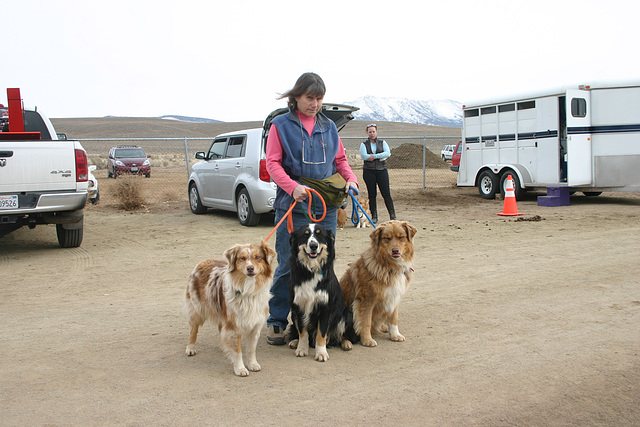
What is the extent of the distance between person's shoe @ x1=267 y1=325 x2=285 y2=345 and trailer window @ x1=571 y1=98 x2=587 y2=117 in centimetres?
1161

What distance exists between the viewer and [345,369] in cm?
401

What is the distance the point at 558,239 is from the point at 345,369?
21.3 feet

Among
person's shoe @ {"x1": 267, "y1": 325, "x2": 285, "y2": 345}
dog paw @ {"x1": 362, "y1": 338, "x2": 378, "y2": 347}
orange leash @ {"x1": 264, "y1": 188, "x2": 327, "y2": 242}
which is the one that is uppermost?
orange leash @ {"x1": 264, "y1": 188, "x2": 327, "y2": 242}

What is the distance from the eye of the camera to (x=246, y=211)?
36.7 ft

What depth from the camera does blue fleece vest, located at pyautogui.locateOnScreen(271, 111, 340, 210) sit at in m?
4.36

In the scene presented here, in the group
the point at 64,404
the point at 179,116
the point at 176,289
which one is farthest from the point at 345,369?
the point at 179,116

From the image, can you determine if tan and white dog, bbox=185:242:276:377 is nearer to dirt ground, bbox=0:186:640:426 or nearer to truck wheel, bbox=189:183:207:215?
dirt ground, bbox=0:186:640:426

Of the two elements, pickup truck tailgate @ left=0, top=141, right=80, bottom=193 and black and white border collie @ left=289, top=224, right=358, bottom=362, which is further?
pickup truck tailgate @ left=0, top=141, right=80, bottom=193

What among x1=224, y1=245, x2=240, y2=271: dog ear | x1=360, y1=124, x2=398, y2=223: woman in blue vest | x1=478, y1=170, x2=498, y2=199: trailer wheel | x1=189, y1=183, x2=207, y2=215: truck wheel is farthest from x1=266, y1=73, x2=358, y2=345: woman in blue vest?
x1=478, y1=170, x2=498, y2=199: trailer wheel

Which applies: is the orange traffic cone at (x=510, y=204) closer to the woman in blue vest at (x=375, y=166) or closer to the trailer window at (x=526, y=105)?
the woman in blue vest at (x=375, y=166)

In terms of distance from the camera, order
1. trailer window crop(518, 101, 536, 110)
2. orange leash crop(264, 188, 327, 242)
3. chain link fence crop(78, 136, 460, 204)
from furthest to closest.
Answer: chain link fence crop(78, 136, 460, 204)
trailer window crop(518, 101, 536, 110)
orange leash crop(264, 188, 327, 242)

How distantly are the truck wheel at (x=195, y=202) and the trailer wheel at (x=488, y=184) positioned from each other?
8.50 metres

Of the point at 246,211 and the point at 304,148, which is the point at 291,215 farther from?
the point at 246,211

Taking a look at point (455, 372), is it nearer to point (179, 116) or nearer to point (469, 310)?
point (469, 310)
